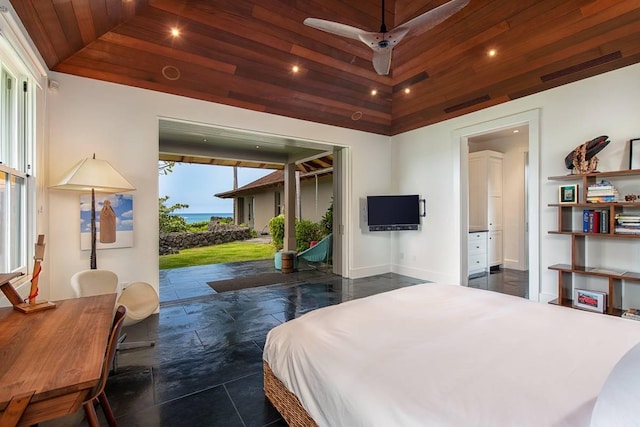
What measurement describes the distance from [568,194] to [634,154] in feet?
2.28

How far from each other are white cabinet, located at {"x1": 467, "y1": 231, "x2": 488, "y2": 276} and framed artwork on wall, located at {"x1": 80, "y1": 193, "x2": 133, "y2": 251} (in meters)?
5.68

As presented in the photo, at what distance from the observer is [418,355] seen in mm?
1393

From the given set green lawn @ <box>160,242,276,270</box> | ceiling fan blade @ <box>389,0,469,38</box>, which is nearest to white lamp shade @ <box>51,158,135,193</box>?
ceiling fan blade @ <box>389,0,469,38</box>

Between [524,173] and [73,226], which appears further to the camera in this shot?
[524,173]

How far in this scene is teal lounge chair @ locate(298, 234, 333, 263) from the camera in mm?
6812

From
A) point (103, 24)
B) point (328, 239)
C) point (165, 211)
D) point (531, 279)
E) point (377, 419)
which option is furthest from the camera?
point (165, 211)

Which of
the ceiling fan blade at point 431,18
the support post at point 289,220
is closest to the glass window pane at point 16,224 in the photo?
the ceiling fan blade at point 431,18

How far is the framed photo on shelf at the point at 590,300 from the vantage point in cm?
336

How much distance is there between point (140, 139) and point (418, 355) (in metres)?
4.03

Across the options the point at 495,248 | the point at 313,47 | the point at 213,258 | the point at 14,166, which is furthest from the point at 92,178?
the point at 495,248

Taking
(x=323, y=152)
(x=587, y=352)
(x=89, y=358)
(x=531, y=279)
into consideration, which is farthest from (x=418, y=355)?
(x=323, y=152)

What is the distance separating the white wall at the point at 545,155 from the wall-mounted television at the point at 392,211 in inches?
10.1

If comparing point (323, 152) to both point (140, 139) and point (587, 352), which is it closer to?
point (140, 139)

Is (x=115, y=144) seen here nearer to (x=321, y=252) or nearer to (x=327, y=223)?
(x=321, y=252)
